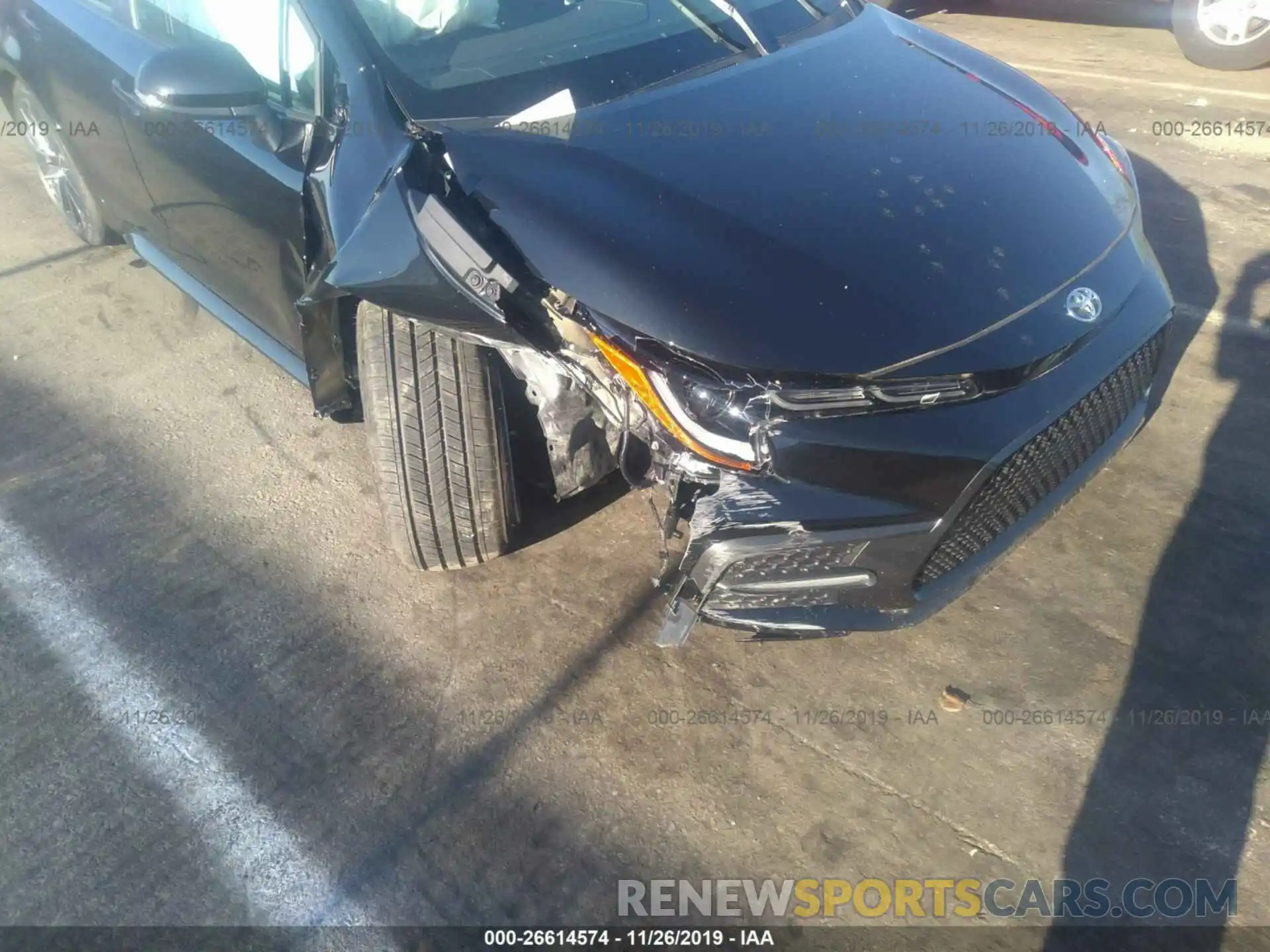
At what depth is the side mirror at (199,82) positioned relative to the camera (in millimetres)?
2480

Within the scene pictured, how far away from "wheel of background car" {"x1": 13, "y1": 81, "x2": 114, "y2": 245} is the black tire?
2.62m

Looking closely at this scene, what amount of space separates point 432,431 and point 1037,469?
1501 mm

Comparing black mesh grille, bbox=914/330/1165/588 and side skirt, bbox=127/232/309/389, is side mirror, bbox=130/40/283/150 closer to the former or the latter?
side skirt, bbox=127/232/309/389

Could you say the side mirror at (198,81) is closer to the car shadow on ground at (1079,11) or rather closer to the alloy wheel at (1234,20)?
the alloy wheel at (1234,20)

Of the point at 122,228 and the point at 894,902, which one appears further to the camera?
the point at 122,228

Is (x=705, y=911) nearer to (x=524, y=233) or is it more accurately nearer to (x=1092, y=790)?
(x=1092, y=790)

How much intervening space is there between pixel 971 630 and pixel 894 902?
0.83 m

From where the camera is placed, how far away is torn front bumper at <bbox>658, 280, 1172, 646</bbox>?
1.93 m

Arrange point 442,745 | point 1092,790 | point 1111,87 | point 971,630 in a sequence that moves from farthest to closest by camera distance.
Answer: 1. point 1111,87
2. point 971,630
3. point 442,745
4. point 1092,790

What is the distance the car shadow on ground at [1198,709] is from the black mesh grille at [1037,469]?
578mm

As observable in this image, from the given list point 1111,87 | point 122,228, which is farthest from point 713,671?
point 1111,87

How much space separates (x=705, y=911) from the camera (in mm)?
2027

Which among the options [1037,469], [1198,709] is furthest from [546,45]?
[1198,709]

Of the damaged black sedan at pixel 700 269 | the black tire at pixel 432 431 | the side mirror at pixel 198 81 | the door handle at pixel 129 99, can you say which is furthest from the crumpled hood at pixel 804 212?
the door handle at pixel 129 99
